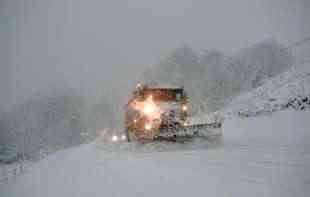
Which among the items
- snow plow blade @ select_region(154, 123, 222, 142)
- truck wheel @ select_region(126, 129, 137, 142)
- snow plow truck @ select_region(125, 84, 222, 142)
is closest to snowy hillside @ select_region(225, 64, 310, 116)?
snow plow blade @ select_region(154, 123, 222, 142)

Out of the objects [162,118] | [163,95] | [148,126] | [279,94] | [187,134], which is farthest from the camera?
[279,94]

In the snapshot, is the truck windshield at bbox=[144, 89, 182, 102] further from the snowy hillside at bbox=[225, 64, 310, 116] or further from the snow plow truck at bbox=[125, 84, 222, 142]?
the snowy hillside at bbox=[225, 64, 310, 116]

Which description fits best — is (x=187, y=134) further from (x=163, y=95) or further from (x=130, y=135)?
(x=130, y=135)

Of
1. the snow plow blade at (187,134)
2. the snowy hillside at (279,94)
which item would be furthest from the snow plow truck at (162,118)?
the snowy hillside at (279,94)

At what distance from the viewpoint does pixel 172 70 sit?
43.2m

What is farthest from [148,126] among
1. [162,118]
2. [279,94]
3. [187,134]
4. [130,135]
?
[279,94]

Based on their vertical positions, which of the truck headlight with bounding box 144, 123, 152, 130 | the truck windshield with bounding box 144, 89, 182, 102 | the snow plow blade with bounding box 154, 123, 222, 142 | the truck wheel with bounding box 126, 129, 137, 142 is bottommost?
the truck wheel with bounding box 126, 129, 137, 142

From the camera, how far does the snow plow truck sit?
10031 mm

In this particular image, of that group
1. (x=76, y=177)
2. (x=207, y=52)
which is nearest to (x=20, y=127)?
(x=207, y=52)

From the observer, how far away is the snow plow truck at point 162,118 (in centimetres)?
1003

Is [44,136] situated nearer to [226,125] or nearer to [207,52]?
[207,52]

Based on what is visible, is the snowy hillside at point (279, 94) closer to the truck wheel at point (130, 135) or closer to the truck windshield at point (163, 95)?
the truck windshield at point (163, 95)

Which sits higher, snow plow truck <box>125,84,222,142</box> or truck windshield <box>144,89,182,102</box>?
truck windshield <box>144,89,182,102</box>

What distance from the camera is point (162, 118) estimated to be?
10.9m
